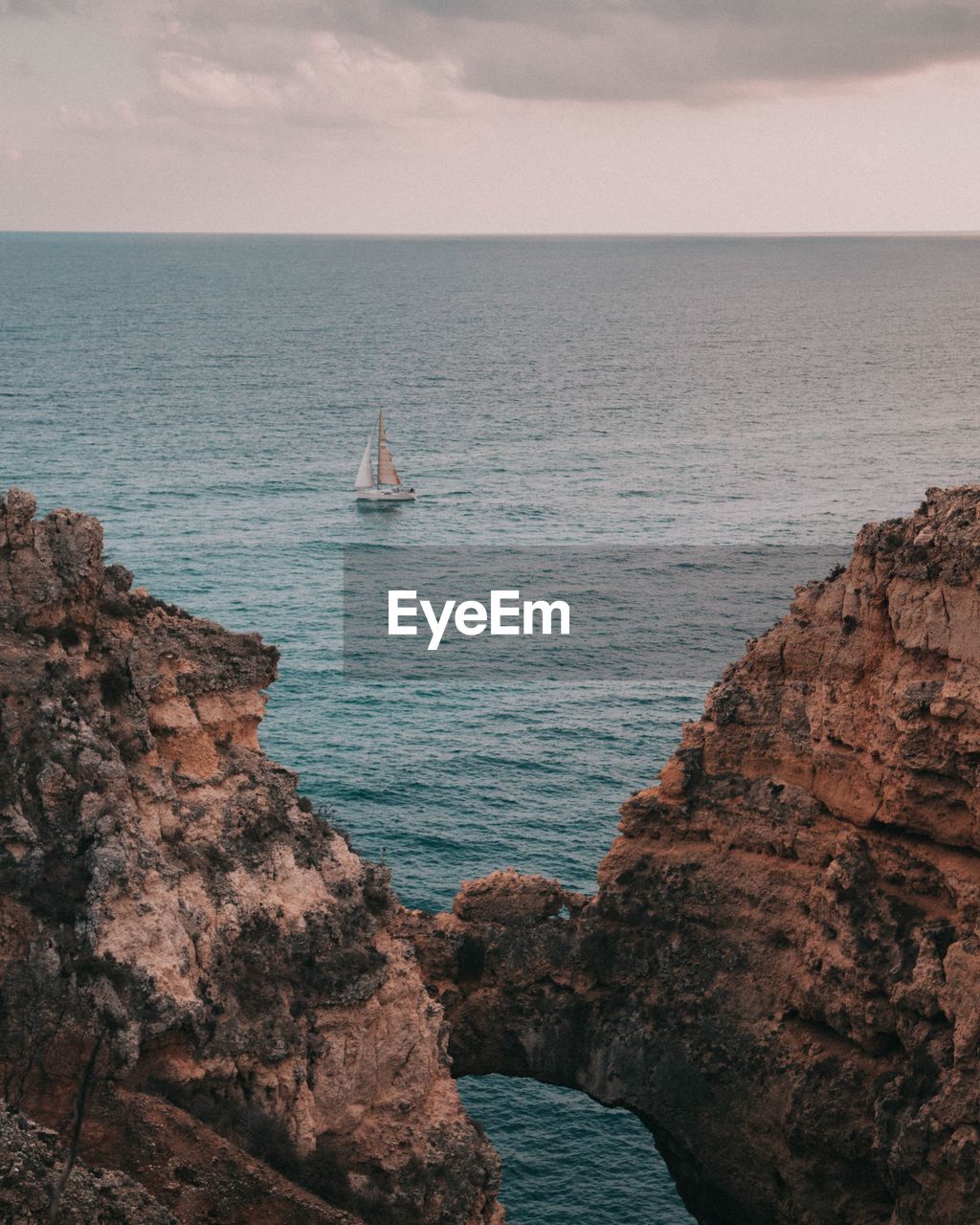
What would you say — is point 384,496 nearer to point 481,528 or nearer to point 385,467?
point 385,467

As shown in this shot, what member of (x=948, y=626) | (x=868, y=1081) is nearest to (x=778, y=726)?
(x=948, y=626)

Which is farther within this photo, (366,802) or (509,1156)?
(366,802)

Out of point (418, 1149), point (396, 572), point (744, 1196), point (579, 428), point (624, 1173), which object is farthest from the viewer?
point (579, 428)

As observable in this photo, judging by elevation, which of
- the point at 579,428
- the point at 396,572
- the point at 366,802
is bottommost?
the point at 366,802

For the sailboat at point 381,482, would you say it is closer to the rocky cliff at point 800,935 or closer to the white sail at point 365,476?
the white sail at point 365,476

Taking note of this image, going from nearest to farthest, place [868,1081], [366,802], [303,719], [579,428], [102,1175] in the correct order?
[102,1175], [868,1081], [366,802], [303,719], [579,428]

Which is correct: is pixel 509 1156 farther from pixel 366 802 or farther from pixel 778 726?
pixel 366 802

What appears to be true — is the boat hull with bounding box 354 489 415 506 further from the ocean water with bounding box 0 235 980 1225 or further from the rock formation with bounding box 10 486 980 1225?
the rock formation with bounding box 10 486 980 1225

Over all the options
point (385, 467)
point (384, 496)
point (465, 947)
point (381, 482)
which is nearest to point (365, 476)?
point (381, 482)
